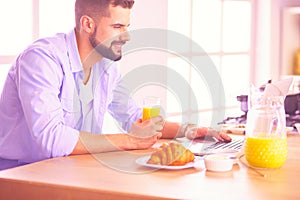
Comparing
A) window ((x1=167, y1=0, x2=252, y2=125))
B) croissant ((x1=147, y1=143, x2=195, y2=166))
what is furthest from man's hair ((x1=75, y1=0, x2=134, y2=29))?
window ((x1=167, y1=0, x2=252, y2=125))

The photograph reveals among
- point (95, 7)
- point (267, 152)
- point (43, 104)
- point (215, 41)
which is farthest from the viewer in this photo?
point (215, 41)

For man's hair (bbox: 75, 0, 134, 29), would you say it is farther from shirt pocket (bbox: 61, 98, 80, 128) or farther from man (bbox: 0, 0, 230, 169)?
shirt pocket (bbox: 61, 98, 80, 128)

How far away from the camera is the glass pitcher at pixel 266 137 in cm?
185

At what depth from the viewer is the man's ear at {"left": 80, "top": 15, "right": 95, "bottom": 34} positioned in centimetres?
235

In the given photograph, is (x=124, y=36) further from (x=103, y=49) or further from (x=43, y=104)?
(x=43, y=104)

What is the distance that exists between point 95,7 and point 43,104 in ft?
1.65

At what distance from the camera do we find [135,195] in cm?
154

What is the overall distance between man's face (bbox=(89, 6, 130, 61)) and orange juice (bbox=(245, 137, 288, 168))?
74 centimetres

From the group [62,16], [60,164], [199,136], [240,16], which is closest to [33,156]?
[60,164]

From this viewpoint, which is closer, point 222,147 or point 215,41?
point 222,147

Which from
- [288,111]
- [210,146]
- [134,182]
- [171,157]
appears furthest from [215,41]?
[134,182]

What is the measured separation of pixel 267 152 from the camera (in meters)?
1.85

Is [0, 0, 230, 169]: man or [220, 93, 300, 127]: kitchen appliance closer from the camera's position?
[0, 0, 230, 169]: man

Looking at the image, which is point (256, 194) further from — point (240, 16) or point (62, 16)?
point (240, 16)
